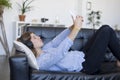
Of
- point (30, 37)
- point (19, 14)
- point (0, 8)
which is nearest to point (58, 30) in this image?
point (30, 37)

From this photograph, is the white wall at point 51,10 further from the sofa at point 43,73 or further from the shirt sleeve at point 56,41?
the sofa at point 43,73

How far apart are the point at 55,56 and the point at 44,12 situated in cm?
369

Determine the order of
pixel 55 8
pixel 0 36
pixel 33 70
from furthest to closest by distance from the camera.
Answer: pixel 55 8 < pixel 0 36 < pixel 33 70

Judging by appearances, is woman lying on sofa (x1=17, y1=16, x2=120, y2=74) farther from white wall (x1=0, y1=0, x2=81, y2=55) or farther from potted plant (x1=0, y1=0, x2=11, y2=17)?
white wall (x1=0, y1=0, x2=81, y2=55)

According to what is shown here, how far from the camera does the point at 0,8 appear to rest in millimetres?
4859

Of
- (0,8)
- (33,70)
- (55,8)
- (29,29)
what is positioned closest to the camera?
(33,70)

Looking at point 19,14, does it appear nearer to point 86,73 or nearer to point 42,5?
point 42,5

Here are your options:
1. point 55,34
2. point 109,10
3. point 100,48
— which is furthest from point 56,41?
point 109,10

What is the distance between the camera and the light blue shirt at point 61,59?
2.06 m

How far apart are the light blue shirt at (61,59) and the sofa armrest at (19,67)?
224 mm

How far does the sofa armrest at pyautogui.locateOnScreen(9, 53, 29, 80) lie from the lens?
1.88m

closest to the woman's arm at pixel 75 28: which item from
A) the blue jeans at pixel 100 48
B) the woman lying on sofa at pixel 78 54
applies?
the woman lying on sofa at pixel 78 54

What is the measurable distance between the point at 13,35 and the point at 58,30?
2.91 m

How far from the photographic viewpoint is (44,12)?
18.5 feet
